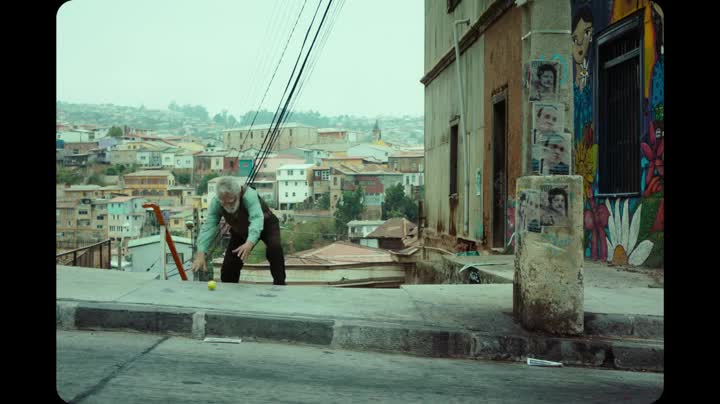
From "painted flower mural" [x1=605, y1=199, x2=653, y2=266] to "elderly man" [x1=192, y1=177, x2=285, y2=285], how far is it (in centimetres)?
419

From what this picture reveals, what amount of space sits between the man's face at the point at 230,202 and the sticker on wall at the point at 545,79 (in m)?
3.44

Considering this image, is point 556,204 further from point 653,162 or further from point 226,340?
point 653,162

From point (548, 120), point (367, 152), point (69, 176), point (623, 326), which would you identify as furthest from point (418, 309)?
point (367, 152)

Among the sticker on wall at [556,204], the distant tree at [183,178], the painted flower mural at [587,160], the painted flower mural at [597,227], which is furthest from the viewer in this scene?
the distant tree at [183,178]

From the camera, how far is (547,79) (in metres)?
5.82

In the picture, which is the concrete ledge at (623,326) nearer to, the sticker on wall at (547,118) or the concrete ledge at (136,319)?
the sticker on wall at (547,118)

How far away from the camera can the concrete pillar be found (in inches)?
227

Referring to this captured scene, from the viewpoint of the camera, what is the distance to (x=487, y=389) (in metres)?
4.64

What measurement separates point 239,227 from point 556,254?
366 centimetres

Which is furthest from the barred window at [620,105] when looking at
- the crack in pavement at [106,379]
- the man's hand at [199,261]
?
the crack in pavement at [106,379]

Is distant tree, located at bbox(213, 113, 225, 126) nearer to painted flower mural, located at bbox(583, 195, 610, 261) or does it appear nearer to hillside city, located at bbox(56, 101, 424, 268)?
hillside city, located at bbox(56, 101, 424, 268)

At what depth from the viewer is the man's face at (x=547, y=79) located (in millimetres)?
5820

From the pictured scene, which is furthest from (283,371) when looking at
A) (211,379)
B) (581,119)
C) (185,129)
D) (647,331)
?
(185,129)
